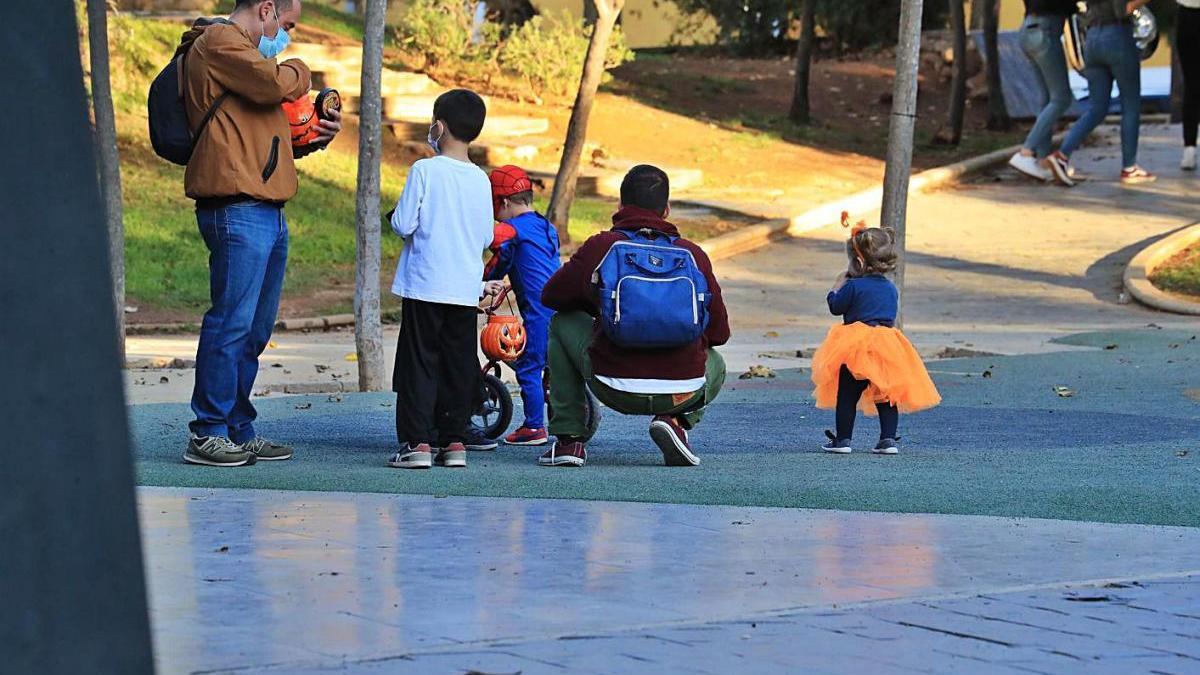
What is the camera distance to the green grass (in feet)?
56.1

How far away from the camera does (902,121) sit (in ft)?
40.2

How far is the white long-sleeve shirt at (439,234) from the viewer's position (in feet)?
25.0

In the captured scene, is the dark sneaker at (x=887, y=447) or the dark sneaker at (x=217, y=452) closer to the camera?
the dark sneaker at (x=217, y=452)

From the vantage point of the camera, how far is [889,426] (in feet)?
27.6

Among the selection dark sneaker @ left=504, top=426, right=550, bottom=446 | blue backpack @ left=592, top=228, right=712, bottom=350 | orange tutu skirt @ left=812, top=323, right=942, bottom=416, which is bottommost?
dark sneaker @ left=504, top=426, right=550, bottom=446

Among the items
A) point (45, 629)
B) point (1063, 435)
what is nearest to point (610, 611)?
point (45, 629)

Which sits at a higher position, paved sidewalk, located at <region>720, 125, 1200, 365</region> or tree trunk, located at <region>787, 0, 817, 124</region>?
→ tree trunk, located at <region>787, 0, 817, 124</region>

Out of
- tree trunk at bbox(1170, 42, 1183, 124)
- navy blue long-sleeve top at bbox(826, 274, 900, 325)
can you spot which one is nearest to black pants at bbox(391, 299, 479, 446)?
navy blue long-sleeve top at bbox(826, 274, 900, 325)

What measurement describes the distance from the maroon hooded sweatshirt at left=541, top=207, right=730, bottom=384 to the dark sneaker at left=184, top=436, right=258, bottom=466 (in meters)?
1.43

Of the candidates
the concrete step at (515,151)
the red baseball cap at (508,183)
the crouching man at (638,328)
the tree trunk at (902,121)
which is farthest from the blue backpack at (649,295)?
the concrete step at (515,151)

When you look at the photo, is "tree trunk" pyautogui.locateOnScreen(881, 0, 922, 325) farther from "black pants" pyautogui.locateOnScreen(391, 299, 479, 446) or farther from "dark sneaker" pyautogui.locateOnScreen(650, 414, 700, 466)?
"black pants" pyautogui.locateOnScreen(391, 299, 479, 446)

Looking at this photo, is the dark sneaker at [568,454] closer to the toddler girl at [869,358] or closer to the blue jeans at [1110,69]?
the toddler girl at [869,358]

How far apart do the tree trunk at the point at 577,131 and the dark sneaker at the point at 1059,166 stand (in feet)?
21.5

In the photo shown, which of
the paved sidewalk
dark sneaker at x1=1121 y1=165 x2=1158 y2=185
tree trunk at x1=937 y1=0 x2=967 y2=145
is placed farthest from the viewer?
tree trunk at x1=937 y1=0 x2=967 y2=145
